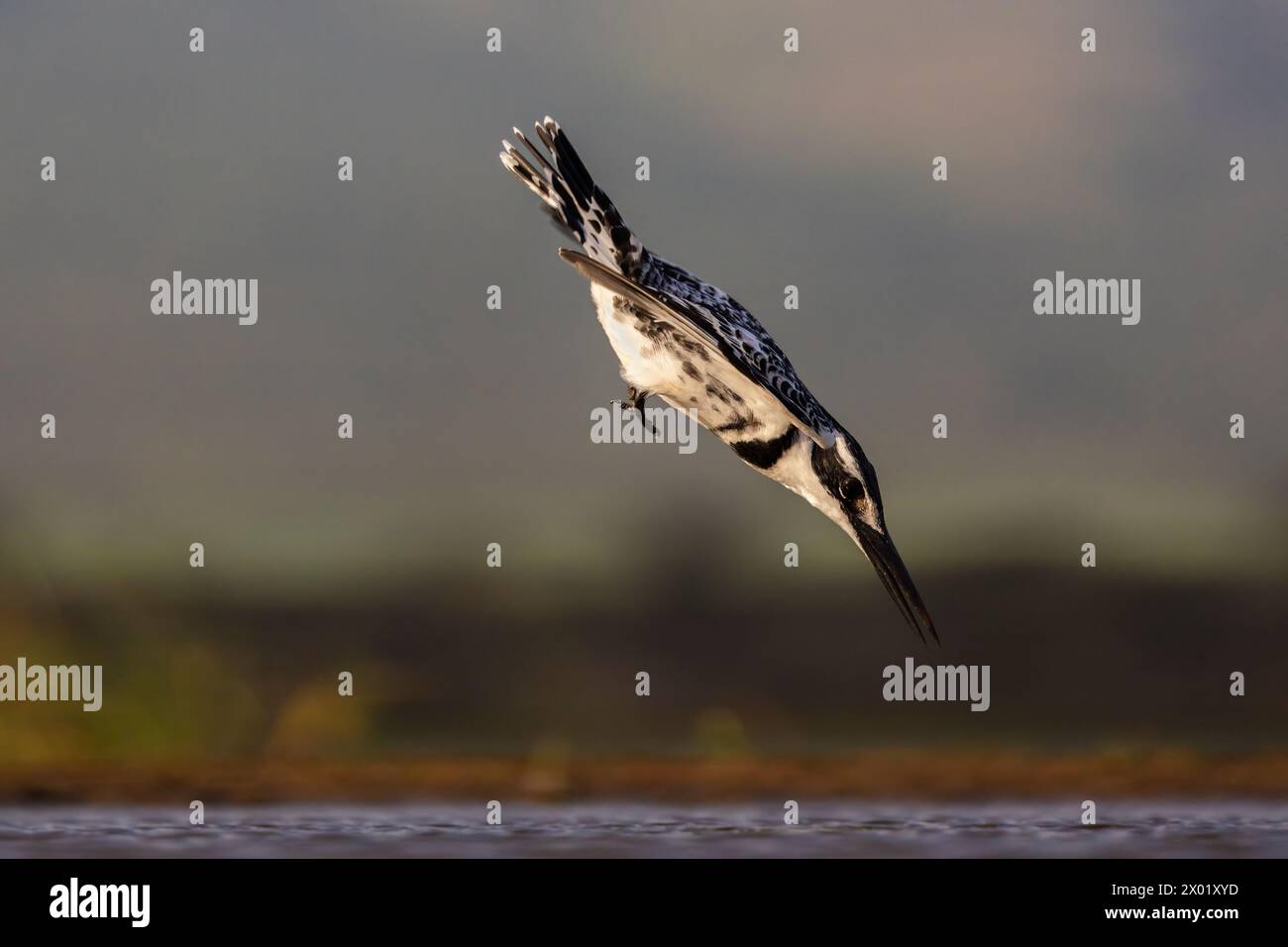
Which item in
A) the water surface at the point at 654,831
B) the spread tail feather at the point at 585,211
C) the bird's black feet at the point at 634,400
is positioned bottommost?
the water surface at the point at 654,831

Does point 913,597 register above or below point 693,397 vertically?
below

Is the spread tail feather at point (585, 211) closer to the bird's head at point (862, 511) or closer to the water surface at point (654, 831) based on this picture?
the bird's head at point (862, 511)

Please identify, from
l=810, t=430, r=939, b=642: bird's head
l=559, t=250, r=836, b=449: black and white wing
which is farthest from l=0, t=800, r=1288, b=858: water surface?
l=559, t=250, r=836, b=449: black and white wing

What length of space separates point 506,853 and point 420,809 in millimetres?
1903

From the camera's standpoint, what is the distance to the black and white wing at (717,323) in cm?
954

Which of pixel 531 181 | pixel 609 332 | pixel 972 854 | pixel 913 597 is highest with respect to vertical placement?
pixel 531 181

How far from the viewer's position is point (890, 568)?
11.2 m

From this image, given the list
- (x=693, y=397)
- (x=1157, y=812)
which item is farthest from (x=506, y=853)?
(x=1157, y=812)

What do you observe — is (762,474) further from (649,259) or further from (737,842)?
(737,842)

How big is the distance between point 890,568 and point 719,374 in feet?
6.68

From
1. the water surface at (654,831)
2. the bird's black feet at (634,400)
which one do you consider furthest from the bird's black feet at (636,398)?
the water surface at (654,831)

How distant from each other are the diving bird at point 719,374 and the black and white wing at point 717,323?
13 millimetres

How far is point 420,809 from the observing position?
12.4 meters
